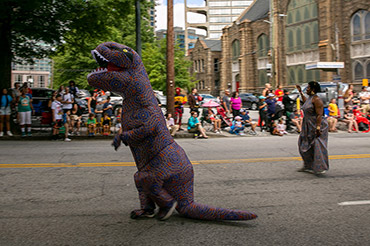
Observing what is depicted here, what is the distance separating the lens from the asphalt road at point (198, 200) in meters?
3.82

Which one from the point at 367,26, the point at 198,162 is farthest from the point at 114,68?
the point at 367,26

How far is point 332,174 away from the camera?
6.95 meters

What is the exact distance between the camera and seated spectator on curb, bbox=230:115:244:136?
51.4ft

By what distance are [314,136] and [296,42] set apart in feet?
123

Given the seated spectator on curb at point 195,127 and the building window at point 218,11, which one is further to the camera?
the building window at point 218,11

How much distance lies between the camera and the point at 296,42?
41688mm

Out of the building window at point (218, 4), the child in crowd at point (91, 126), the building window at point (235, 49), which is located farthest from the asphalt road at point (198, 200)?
the building window at point (218, 4)

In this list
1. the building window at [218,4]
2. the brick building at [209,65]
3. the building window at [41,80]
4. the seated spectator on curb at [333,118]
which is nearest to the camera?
the seated spectator on curb at [333,118]

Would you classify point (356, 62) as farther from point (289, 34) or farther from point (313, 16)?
point (289, 34)

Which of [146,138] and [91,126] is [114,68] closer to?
[146,138]

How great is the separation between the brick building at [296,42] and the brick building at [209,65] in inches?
256

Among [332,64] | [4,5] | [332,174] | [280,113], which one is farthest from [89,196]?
[332,64]

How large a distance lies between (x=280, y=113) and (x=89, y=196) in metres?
12.2

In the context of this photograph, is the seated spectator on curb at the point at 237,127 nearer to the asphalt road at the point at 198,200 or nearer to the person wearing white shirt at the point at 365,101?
the person wearing white shirt at the point at 365,101
